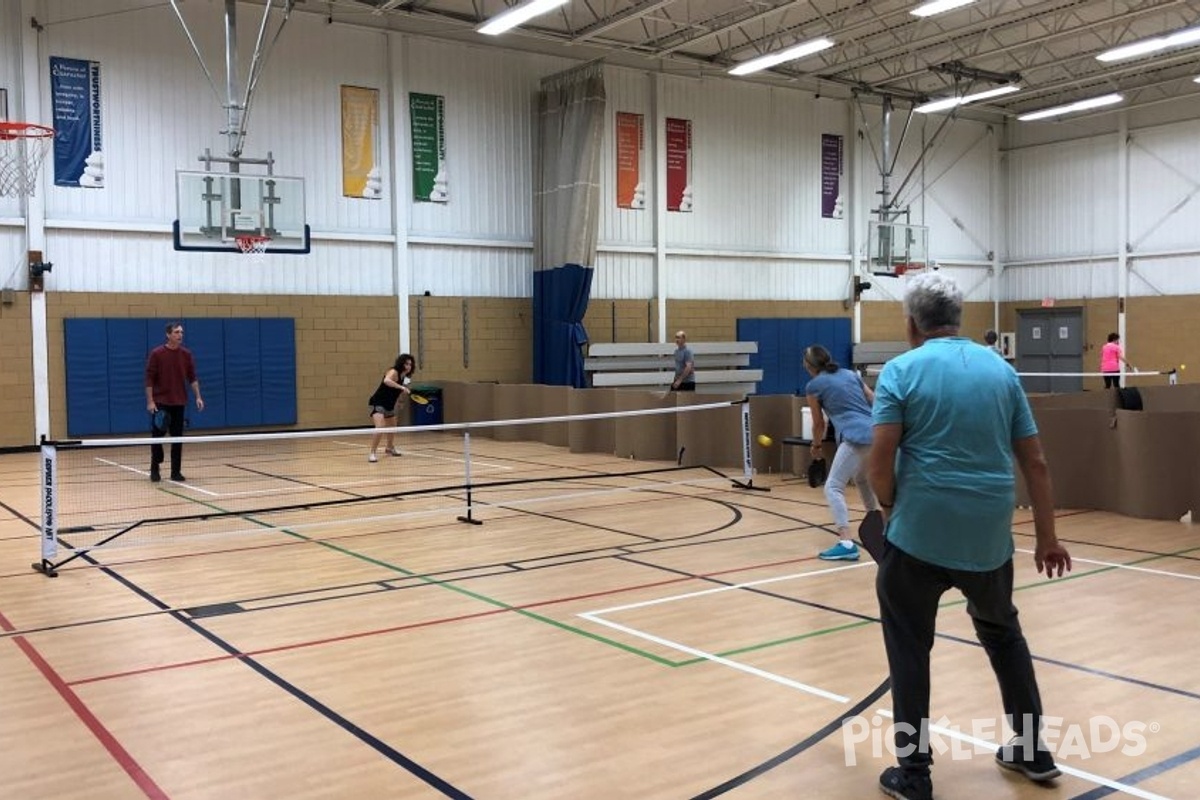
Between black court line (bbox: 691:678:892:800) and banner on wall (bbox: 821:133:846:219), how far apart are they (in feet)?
76.3

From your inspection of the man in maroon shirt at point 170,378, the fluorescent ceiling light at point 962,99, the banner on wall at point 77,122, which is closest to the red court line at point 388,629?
the man in maroon shirt at point 170,378

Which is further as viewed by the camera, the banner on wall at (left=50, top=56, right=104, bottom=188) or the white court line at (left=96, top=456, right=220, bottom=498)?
the banner on wall at (left=50, top=56, right=104, bottom=188)

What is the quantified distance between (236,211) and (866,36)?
43.9 feet

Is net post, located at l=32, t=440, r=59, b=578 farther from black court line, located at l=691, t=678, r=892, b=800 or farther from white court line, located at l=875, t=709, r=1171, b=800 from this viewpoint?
white court line, located at l=875, t=709, r=1171, b=800

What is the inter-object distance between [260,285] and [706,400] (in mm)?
9311

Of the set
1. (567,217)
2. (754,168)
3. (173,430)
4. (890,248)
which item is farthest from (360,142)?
(890,248)

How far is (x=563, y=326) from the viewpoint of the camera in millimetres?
21906

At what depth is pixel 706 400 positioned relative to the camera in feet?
50.7

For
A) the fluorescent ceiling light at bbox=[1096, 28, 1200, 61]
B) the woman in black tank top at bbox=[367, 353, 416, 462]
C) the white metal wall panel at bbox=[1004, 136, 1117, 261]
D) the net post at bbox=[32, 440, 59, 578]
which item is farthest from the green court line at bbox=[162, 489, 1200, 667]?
the white metal wall panel at bbox=[1004, 136, 1117, 261]

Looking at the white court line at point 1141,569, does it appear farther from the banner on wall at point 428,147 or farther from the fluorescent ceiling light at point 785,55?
the banner on wall at point 428,147

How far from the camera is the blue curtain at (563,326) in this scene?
857 inches

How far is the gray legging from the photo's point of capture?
8195 mm

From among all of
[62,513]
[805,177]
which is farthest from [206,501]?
[805,177]

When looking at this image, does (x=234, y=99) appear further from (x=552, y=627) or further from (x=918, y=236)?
(x=918, y=236)
